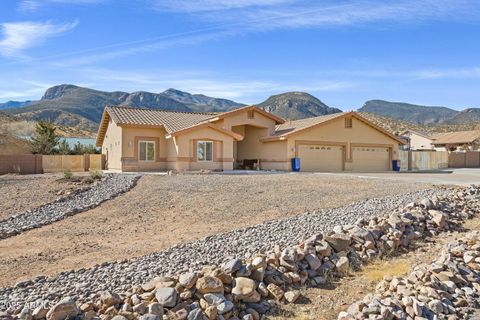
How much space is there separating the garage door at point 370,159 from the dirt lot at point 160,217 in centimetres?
1545

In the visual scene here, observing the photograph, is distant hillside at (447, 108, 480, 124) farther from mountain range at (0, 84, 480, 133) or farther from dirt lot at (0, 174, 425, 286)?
dirt lot at (0, 174, 425, 286)

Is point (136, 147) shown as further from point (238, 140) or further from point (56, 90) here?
point (56, 90)

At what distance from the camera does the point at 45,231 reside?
1109 cm

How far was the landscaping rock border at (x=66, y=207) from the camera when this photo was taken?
1171 cm

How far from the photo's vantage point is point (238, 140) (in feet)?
103

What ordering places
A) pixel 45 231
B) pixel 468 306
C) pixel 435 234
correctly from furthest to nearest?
pixel 45 231 < pixel 435 234 < pixel 468 306

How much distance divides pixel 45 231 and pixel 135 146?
16.9 meters

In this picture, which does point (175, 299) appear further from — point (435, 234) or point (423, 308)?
point (435, 234)

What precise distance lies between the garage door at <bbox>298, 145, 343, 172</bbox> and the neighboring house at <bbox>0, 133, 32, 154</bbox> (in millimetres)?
22309

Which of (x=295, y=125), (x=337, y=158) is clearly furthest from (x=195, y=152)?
(x=337, y=158)

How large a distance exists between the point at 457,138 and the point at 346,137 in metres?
32.4

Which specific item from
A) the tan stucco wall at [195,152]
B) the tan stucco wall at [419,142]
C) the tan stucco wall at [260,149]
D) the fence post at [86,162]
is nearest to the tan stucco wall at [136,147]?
the tan stucco wall at [195,152]

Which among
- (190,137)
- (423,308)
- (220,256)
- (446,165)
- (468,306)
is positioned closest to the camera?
(423,308)

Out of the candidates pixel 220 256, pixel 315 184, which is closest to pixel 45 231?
pixel 220 256
